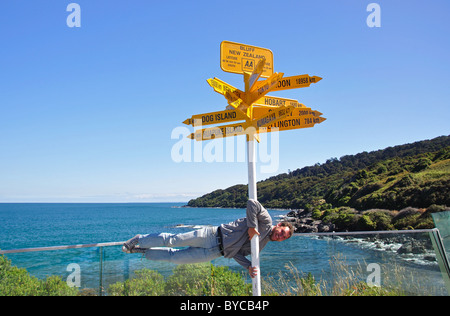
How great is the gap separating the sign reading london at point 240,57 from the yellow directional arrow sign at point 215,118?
573mm

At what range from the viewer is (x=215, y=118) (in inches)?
168

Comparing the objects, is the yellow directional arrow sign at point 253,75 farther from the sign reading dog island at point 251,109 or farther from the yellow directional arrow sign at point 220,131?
the yellow directional arrow sign at point 220,131

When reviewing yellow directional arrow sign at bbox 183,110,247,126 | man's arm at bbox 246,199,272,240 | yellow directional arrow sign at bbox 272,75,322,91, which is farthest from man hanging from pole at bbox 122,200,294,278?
yellow directional arrow sign at bbox 272,75,322,91

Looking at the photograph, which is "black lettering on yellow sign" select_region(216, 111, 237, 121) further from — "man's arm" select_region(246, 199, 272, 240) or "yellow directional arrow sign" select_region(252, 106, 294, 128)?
"man's arm" select_region(246, 199, 272, 240)

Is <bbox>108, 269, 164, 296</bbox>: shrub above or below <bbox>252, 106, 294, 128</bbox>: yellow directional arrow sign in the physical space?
below

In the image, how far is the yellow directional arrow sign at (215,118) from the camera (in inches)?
164

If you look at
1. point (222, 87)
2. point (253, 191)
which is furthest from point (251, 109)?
point (253, 191)

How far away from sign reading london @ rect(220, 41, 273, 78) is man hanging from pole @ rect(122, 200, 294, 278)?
1822 mm

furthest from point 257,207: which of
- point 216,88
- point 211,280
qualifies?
point 216,88

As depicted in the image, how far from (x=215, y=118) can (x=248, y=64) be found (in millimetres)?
881

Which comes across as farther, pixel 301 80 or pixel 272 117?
pixel 301 80

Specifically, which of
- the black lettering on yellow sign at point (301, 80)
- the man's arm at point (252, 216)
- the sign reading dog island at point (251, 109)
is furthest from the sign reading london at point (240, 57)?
the man's arm at point (252, 216)

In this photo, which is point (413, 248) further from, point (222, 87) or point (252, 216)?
point (222, 87)

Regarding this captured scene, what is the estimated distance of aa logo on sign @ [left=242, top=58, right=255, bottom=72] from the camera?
14.5 feet
